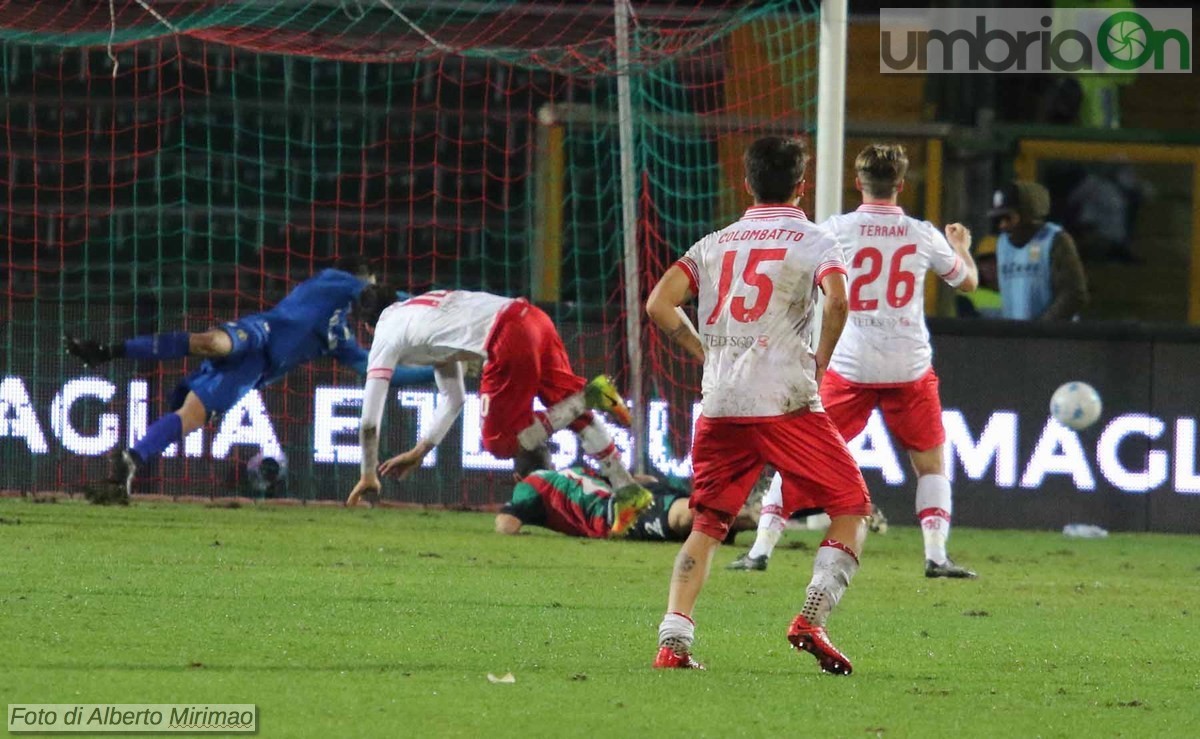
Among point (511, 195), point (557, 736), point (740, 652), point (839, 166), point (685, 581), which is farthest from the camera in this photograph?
point (511, 195)

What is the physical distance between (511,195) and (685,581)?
10459mm

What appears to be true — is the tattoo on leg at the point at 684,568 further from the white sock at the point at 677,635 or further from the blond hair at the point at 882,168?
the blond hair at the point at 882,168

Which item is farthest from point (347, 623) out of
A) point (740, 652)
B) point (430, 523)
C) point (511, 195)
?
point (511, 195)

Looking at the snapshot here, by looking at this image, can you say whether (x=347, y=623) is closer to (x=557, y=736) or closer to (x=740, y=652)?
(x=740, y=652)

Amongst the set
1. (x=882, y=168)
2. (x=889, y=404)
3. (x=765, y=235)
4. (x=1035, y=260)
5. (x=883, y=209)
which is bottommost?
(x=889, y=404)

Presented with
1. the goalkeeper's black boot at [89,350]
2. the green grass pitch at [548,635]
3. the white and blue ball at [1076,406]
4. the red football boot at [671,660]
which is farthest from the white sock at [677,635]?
the white and blue ball at [1076,406]

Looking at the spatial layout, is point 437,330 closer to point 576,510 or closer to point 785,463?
point 576,510

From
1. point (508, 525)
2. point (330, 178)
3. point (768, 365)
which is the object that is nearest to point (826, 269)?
point (768, 365)

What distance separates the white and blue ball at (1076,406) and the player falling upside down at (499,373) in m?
2.87

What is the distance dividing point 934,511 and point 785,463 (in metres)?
3.60

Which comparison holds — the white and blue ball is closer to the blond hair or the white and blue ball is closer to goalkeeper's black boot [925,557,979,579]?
goalkeeper's black boot [925,557,979,579]

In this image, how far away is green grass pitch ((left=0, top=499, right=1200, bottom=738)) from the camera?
5500 mm

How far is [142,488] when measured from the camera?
13398mm

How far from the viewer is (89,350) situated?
12.3 metres
